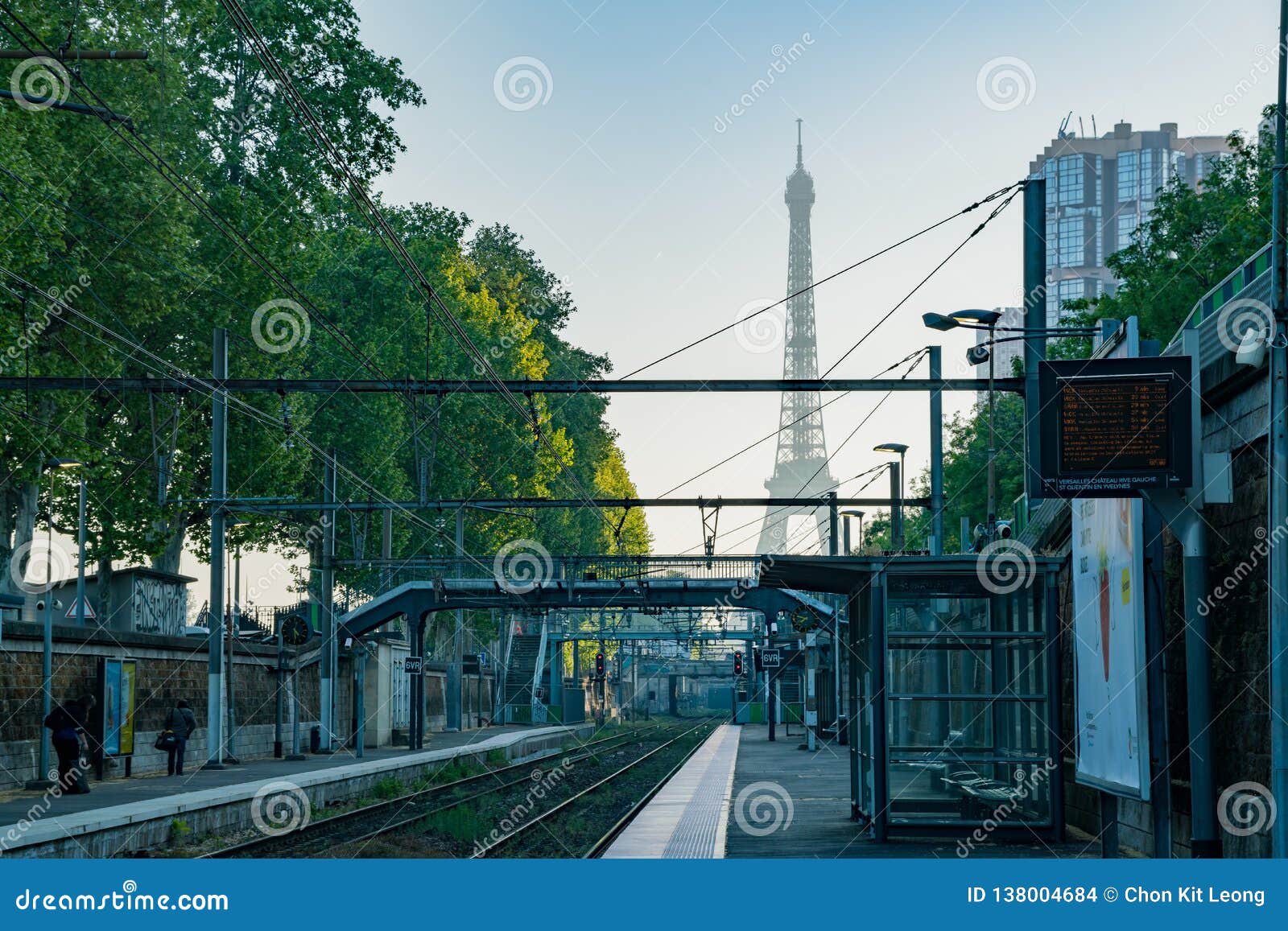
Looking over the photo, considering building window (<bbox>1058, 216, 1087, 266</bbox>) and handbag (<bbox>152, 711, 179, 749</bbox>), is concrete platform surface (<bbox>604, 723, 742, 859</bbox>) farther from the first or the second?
building window (<bbox>1058, 216, 1087, 266</bbox>)

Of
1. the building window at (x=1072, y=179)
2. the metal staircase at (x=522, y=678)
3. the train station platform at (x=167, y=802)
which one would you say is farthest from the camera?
the building window at (x=1072, y=179)

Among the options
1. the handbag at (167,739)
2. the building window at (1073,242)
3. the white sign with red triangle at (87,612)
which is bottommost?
the handbag at (167,739)

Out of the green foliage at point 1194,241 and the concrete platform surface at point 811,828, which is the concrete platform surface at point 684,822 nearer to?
the concrete platform surface at point 811,828

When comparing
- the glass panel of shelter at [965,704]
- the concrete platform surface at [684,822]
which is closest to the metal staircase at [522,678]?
the concrete platform surface at [684,822]

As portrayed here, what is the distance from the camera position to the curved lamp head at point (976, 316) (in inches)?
869

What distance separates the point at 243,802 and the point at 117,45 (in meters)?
20.1

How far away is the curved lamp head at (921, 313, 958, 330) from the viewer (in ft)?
73.7

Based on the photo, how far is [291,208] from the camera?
40.3 metres

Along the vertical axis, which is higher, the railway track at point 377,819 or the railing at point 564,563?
the railing at point 564,563

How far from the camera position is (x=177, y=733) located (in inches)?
1206

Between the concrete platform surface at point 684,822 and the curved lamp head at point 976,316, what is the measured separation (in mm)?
7489

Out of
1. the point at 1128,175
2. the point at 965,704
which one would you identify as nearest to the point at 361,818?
the point at 965,704

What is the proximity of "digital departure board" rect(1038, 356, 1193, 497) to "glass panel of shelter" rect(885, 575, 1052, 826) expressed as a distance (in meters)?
3.94

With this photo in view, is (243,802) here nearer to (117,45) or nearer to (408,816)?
(408,816)
